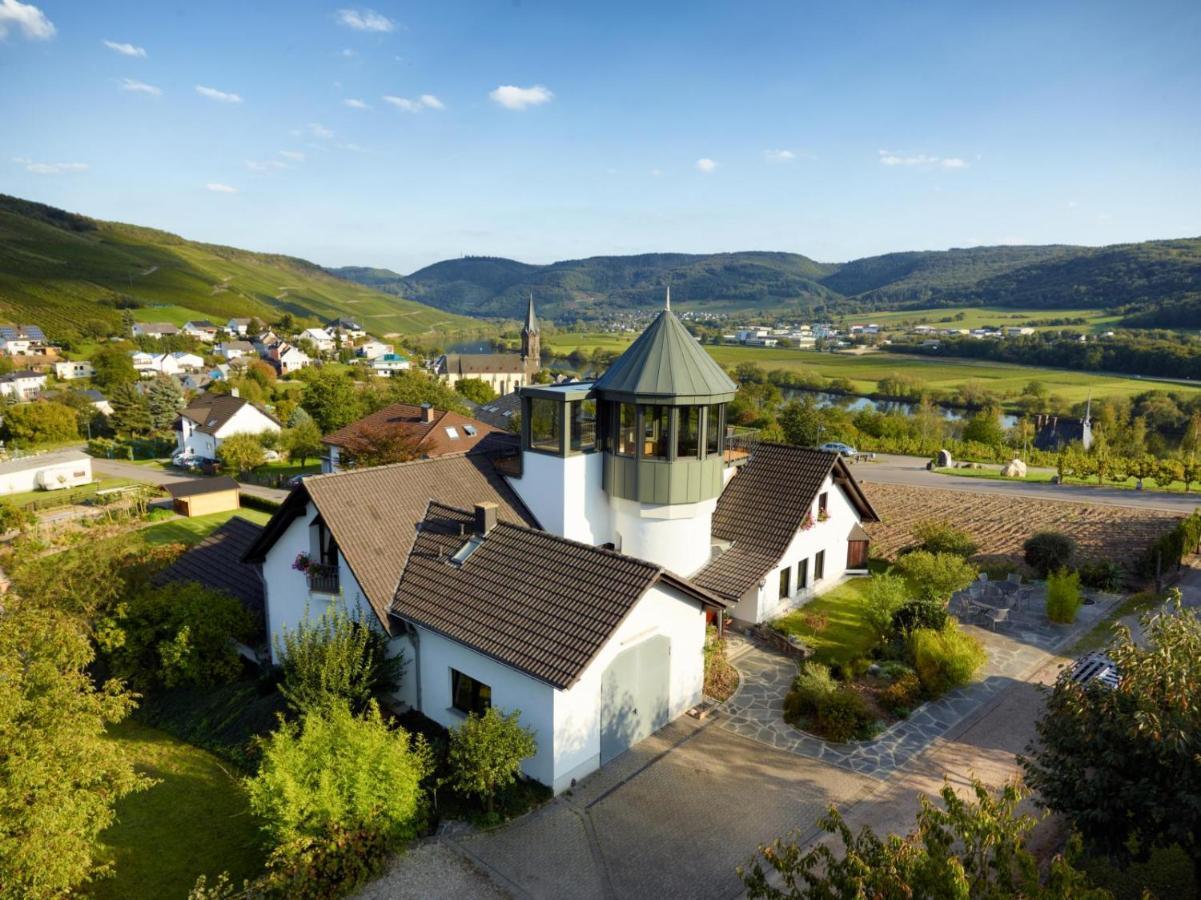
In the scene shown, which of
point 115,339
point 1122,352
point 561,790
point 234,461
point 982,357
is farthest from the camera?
point 982,357

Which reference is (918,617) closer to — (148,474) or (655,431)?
(655,431)

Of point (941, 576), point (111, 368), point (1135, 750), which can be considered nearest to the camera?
point (1135, 750)

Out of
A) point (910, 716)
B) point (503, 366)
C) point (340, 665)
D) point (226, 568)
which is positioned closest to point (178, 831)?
point (340, 665)

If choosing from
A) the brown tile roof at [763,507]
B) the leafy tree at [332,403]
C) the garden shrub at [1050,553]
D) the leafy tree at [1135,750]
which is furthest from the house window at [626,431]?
Answer: the leafy tree at [332,403]

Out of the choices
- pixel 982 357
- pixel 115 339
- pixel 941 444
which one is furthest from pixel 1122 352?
pixel 115 339

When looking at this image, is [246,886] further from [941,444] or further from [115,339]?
[115,339]

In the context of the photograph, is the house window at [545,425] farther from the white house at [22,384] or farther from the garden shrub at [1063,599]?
the white house at [22,384]
